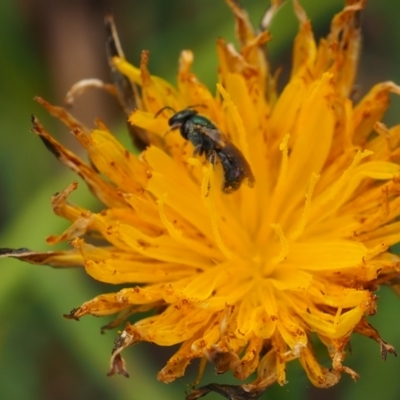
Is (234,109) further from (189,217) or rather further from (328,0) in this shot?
(328,0)

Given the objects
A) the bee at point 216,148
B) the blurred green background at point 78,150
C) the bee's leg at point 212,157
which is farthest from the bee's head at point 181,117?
the blurred green background at point 78,150

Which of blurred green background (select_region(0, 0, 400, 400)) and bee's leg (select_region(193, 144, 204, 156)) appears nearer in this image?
bee's leg (select_region(193, 144, 204, 156))

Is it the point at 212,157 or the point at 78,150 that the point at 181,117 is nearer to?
the point at 212,157

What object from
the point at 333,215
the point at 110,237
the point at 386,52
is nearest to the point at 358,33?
the point at 333,215

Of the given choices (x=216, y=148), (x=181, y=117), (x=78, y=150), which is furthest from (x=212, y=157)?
(x=78, y=150)

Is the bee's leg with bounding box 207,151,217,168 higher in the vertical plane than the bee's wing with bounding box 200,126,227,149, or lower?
lower

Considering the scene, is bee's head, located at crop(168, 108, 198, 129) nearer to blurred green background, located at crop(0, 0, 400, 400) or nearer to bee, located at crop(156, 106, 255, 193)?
bee, located at crop(156, 106, 255, 193)

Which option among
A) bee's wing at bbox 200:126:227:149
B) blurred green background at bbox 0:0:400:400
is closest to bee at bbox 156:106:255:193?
bee's wing at bbox 200:126:227:149
